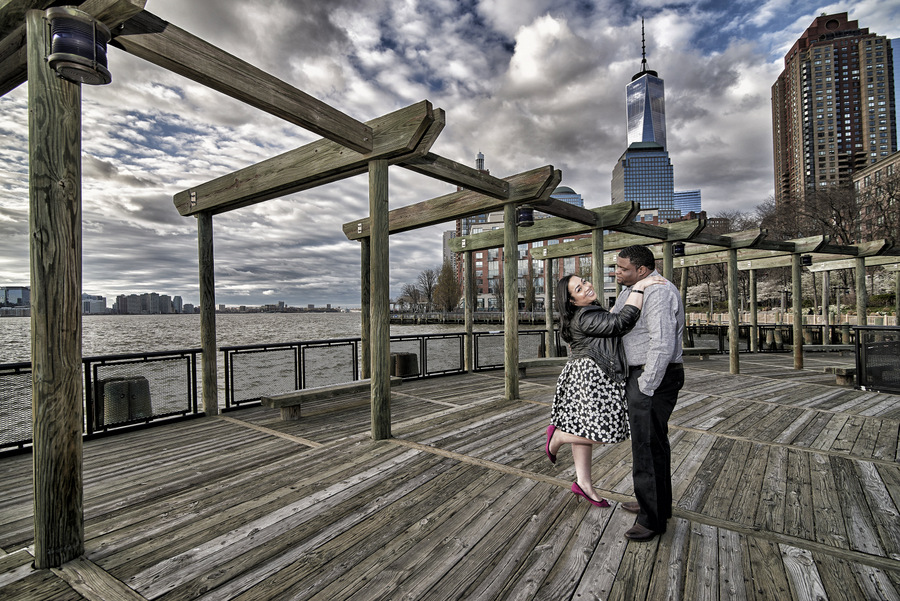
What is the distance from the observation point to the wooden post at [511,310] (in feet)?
21.0

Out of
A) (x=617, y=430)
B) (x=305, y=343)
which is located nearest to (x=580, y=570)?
(x=617, y=430)

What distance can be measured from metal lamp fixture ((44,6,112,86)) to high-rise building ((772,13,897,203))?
111m

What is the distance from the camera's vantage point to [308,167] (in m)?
4.79

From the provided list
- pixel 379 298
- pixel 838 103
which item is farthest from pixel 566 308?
pixel 838 103

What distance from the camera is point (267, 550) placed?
7.55ft

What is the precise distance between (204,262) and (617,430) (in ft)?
19.3

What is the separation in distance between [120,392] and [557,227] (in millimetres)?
7882

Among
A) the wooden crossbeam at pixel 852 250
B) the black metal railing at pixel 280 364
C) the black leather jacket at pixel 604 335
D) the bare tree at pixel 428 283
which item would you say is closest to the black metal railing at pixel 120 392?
the black metal railing at pixel 280 364

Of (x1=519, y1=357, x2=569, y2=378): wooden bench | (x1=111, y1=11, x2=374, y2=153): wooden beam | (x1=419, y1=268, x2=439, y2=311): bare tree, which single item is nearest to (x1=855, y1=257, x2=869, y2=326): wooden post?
(x1=519, y1=357, x2=569, y2=378): wooden bench

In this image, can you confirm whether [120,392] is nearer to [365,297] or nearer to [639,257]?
[365,297]

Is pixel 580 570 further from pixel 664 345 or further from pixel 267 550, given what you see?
pixel 267 550

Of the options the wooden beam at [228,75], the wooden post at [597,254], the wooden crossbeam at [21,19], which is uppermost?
the wooden beam at [228,75]

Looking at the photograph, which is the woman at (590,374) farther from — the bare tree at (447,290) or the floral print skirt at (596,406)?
the bare tree at (447,290)

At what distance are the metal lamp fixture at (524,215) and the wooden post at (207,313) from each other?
476cm
